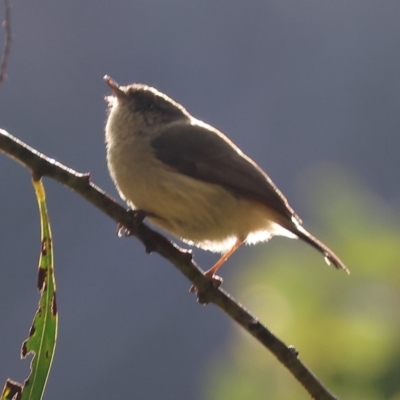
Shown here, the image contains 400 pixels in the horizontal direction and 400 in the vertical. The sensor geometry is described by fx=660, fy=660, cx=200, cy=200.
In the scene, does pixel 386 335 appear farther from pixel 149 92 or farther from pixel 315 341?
pixel 149 92

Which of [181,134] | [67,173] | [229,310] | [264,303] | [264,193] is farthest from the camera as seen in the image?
[181,134]

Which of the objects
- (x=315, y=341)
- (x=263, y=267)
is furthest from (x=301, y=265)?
(x=315, y=341)

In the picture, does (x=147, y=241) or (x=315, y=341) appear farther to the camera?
(x=315, y=341)

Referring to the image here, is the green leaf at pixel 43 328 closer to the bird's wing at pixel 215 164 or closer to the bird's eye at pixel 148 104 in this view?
the bird's wing at pixel 215 164

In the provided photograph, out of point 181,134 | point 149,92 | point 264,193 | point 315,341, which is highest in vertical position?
point 149,92

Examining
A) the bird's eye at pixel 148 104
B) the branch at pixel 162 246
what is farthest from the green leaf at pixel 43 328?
the bird's eye at pixel 148 104

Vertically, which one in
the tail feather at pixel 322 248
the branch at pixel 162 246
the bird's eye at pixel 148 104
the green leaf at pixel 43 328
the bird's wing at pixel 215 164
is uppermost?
the bird's eye at pixel 148 104

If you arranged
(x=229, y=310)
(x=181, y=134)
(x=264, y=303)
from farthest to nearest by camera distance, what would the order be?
1. (x=181, y=134)
2. (x=264, y=303)
3. (x=229, y=310)

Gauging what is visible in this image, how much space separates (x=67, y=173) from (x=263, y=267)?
1.15m

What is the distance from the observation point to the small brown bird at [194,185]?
2996 millimetres

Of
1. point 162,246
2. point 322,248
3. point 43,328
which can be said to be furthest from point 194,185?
point 43,328

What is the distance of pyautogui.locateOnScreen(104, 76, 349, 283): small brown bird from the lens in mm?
2996

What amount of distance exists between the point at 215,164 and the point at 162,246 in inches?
48.6

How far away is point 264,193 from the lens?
3.12m
